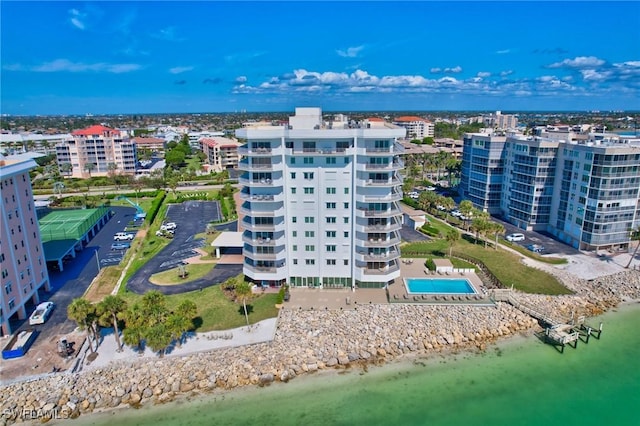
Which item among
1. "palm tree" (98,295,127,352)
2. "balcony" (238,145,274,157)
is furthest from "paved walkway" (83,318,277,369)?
"balcony" (238,145,274,157)

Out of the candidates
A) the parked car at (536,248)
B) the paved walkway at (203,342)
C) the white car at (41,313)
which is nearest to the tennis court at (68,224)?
the white car at (41,313)

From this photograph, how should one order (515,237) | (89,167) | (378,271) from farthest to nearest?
(89,167)
(515,237)
(378,271)

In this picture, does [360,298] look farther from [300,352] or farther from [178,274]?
[178,274]

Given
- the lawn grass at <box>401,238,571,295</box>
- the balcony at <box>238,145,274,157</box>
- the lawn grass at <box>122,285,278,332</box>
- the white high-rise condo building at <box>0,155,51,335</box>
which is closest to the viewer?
the white high-rise condo building at <box>0,155,51,335</box>

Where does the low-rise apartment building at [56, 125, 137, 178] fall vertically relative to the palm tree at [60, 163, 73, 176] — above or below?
above

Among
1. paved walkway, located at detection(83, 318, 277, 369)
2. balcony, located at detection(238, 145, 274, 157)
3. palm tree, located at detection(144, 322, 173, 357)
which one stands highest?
balcony, located at detection(238, 145, 274, 157)

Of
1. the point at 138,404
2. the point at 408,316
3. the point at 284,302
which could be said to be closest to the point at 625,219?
the point at 408,316

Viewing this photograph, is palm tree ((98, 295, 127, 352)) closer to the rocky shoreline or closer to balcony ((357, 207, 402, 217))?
the rocky shoreline

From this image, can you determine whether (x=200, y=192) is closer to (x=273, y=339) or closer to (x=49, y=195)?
(x=49, y=195)

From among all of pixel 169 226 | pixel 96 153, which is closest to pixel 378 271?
pixel 169 226
